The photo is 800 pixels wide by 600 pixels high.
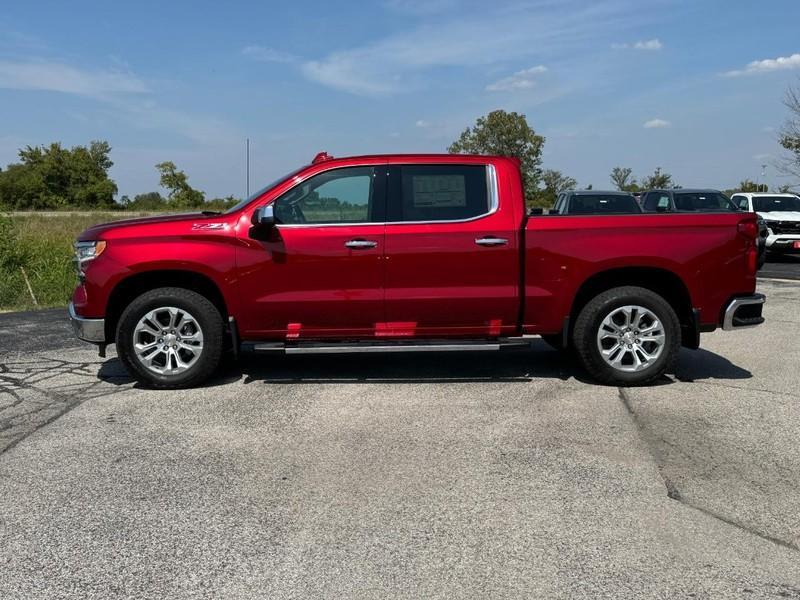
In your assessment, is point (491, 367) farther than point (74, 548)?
Yes

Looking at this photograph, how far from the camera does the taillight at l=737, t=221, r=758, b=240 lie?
20.0ft

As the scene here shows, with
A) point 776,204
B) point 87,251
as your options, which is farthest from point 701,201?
point 87,251

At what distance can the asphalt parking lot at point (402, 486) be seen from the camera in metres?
3.06

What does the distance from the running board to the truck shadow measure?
1.55 feet

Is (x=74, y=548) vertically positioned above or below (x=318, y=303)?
below

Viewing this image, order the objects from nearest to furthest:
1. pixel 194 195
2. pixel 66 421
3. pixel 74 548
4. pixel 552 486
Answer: pixel 74 548 → pixel 552 486 → pixel 66 421 → pixel 194 195

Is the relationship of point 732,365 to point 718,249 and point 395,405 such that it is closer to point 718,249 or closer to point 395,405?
point 718,249

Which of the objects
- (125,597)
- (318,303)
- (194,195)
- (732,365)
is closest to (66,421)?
(318,303)

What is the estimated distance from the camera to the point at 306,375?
6.73m

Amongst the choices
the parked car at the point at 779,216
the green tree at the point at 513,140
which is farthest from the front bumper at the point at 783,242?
the green tree at the point at 513,140

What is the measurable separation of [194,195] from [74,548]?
251ft

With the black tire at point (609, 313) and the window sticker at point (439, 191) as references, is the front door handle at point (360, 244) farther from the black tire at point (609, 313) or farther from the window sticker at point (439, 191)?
the black tire at point (609, 313)

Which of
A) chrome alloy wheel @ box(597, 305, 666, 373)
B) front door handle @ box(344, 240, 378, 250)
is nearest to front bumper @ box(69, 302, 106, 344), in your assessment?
front door handle @ box(344, 240, 378, 250)

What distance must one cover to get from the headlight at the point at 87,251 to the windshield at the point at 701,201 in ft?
47.8
